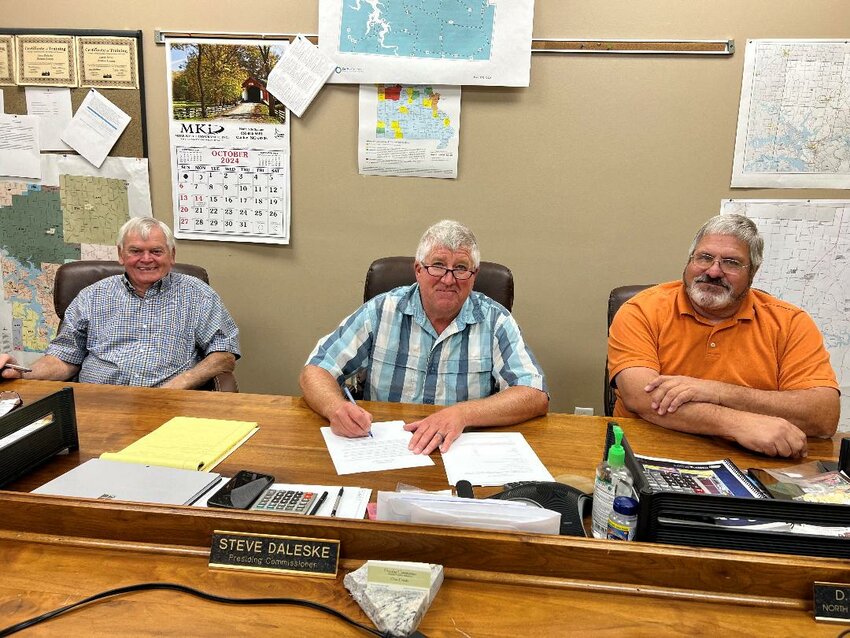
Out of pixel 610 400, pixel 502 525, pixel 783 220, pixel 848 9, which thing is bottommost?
pixel 610 400

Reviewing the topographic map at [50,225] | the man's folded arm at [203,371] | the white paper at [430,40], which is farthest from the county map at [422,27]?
the man's folded arm at [203,371]

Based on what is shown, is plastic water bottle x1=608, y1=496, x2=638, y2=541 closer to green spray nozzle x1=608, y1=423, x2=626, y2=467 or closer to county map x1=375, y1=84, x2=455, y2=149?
green spray nozzle x1=608, y1=423, x2=626, y2=467

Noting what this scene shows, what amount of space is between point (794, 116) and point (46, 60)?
3.27m

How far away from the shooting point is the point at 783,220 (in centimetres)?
243

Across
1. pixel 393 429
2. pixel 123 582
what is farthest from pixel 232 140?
pixel 123 582

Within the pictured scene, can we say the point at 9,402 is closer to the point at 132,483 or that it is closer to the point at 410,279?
the point at 132,483

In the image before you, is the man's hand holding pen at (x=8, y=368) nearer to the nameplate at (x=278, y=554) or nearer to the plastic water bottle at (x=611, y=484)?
the nameplate at (x=278, y=554)

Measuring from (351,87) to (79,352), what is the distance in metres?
1.53

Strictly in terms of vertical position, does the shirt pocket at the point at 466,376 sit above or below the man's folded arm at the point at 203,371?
above

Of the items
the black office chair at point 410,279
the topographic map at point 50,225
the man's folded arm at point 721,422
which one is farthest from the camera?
the topographic map at point 50,225

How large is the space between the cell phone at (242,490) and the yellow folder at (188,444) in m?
0.13

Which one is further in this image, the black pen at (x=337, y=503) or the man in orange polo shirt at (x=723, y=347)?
the man in orange polo shirt at (x=723, y=347)

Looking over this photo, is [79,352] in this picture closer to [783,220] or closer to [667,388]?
[667,388]

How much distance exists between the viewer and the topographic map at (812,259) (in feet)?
7.93
